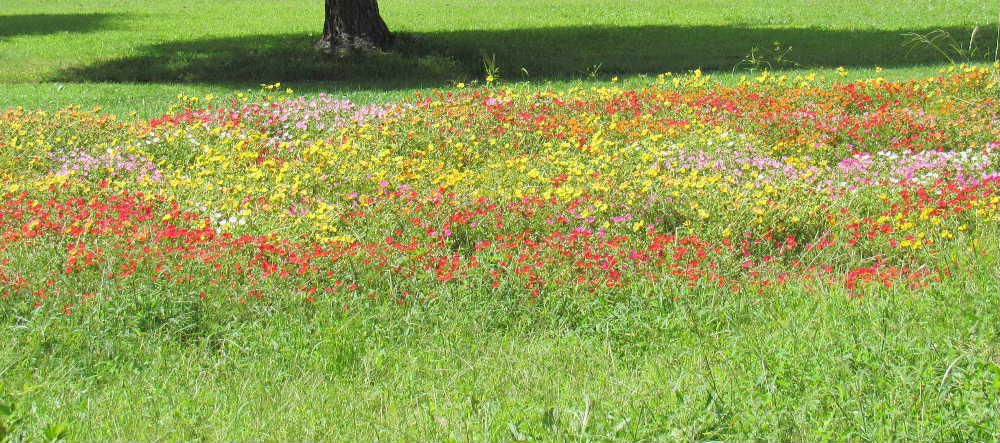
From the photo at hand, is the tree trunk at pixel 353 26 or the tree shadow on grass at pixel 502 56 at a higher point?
the tree trunk at pixel 353 26

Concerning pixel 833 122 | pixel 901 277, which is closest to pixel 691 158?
pixel 833 122

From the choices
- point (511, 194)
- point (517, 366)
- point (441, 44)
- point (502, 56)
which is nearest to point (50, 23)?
point (441, 44)

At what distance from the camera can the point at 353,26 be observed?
52.3 ft

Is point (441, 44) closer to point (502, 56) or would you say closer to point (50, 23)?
point (502, 56)

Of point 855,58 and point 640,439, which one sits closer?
point 640,439

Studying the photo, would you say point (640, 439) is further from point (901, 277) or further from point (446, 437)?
point (901, 277)

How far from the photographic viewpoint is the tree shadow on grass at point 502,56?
590 inches

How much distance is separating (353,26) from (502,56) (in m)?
2.56

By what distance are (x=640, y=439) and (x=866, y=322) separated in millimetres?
1744

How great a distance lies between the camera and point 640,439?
3.25 m

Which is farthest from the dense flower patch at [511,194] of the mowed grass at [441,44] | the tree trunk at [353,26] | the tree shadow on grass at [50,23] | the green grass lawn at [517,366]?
the tree shadow on grass at [50,23]

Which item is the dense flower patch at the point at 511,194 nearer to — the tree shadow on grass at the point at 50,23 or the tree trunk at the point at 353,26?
the tree trunk at the point at 353,26

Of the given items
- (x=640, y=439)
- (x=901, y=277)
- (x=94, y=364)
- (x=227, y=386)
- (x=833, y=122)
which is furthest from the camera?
(x=833, y=122)

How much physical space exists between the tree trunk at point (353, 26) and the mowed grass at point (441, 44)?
15.8 inches
